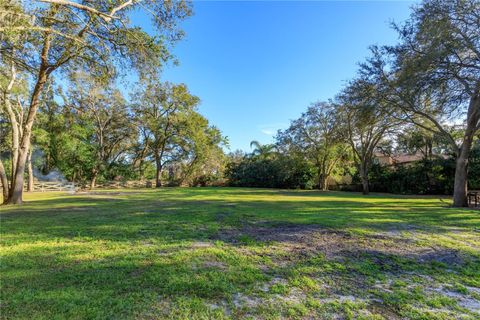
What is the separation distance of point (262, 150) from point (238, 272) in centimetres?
2933

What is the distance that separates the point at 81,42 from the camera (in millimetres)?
8219

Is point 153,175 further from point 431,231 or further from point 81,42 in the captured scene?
point 431,231

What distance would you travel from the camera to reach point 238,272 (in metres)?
3.38

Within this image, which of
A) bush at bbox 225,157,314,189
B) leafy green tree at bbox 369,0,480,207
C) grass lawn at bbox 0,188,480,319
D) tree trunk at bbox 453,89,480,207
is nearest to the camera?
grass lawn at bbox 0,188,480,319

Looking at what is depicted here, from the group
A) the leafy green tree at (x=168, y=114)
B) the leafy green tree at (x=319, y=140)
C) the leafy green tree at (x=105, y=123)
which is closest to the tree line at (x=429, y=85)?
the leafy green tree at (x=319, y=140)

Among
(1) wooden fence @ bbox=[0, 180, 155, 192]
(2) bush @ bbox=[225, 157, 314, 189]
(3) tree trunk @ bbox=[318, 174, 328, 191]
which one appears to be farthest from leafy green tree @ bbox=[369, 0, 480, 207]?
(1) wooden fence @ bbox=[0, 180, 155, 192]

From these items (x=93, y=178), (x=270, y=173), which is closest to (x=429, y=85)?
(x=270, y=173)

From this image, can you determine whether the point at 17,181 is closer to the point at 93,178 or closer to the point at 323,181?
the point at 93,178

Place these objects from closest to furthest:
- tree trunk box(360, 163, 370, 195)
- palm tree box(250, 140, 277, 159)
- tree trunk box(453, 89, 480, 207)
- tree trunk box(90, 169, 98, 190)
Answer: tree trunk box(453, 89, 480, 207) < tree trunk box(360, 163, 370, 195) < tree trunk box(90, 169, 98, 190) < palm tree box(250, 140, 277, 159)

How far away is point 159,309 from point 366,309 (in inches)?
79.7

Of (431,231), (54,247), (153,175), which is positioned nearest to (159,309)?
(54,247)

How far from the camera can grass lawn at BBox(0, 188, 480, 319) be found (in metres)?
2.49

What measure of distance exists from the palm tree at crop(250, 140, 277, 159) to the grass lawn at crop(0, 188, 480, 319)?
84.2 ft

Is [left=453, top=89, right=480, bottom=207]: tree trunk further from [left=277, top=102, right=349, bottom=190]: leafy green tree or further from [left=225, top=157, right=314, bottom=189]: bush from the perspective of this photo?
[left=225, top=157, right=314, bottom=189]: bush
